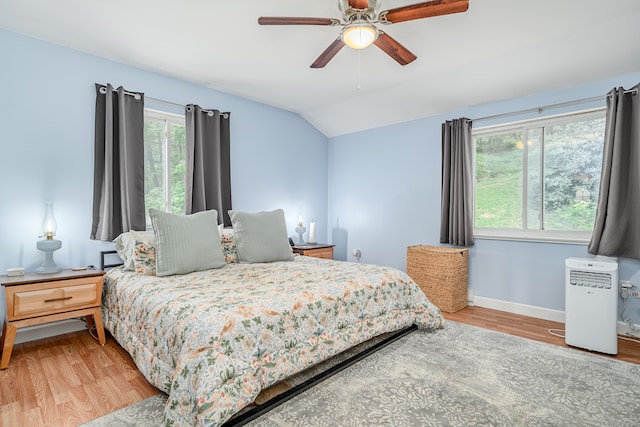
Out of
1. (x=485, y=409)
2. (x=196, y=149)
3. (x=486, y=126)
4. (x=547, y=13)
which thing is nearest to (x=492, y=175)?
(x=486, y=126)

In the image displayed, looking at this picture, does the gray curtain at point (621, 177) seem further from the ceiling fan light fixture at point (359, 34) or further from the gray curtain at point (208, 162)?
the gray curtain at point (208, 162)

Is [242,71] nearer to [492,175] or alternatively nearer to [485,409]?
[492,175]

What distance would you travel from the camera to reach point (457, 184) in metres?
3.89

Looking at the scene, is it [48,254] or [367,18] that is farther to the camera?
[48,254]

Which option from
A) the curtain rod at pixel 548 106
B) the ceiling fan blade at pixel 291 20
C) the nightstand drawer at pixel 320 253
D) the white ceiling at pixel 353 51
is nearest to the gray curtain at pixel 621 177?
the curtain rod at pixel 548 106

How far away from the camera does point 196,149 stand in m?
3.70

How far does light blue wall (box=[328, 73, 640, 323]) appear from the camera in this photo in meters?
3.37

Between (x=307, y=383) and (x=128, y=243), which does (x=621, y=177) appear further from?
(x=128, y=243)

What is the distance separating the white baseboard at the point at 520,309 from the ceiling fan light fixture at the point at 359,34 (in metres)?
3.13

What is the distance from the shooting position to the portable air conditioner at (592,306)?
2.55 metres

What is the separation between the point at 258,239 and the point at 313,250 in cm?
126

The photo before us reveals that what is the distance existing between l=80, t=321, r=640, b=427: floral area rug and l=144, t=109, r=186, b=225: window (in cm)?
221

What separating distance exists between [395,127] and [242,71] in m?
2.21

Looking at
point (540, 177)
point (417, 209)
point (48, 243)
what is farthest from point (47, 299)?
point (540, 177)
